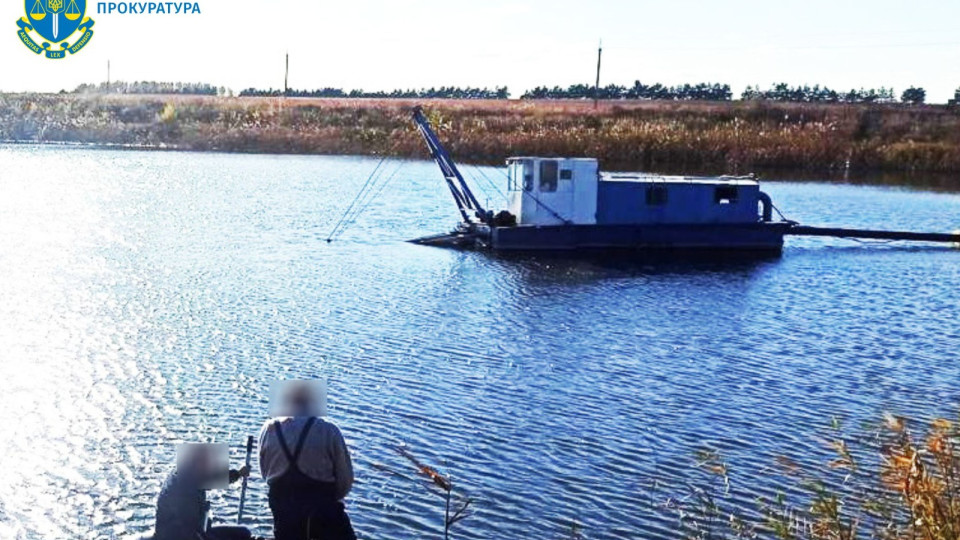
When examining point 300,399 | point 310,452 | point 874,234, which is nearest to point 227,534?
point 310,452

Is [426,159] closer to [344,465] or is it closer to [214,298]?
[214,298]

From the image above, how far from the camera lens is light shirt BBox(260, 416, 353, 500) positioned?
8906mm

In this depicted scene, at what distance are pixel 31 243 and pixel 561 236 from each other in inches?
617

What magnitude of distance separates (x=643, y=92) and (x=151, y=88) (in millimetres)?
49211

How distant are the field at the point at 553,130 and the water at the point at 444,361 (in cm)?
3019

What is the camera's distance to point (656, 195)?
37.4 meters

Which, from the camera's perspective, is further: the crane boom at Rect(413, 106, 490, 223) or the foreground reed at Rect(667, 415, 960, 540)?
the crane boom at Rect(413, 106, 490, 223)

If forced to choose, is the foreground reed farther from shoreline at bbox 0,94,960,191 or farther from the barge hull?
shoreline at bbox 0,94,960,191

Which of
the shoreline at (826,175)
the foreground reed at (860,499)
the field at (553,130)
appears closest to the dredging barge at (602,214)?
the foreground reed at (860,499)

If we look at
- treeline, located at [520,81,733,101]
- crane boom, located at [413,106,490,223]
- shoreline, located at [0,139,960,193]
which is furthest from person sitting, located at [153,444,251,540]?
treeline, located at [520,81,733,101]

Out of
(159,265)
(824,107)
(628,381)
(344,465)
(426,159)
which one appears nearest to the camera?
(344,465)

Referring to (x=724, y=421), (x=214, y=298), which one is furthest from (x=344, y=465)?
(x=214, y=298)

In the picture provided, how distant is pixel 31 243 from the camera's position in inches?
1342

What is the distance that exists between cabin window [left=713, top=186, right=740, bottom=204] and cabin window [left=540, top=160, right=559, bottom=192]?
565 cm
